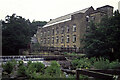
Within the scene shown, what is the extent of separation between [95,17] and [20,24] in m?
15.5

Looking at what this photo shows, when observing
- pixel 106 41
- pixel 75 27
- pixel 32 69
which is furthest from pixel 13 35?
pixel 75 27

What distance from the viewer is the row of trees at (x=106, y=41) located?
1210 cm

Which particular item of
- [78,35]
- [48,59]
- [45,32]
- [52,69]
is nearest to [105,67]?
[52,69]

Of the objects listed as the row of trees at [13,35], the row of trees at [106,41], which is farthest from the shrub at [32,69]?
the row of trees at [13,35]

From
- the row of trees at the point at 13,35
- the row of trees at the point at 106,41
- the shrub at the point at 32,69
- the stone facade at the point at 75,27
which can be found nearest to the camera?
the shrub at the point at 32,69

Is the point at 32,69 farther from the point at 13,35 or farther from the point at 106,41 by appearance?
the point at 13,35

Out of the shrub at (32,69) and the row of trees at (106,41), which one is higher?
the row of trees at (106,41)

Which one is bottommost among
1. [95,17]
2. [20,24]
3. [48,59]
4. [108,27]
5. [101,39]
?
[48,59]

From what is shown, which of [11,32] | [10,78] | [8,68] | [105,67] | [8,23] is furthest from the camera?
[8,23]

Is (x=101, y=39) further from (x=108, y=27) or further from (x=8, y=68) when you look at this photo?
(x=8, y=68)

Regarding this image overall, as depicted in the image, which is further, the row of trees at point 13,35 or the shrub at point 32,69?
the row of trees at point 13,35

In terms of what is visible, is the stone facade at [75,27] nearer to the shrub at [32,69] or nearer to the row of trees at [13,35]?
the row of trees at [13,35]

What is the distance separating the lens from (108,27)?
42.1 feet

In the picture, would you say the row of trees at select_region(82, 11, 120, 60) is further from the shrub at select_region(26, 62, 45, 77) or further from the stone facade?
the stone facade
